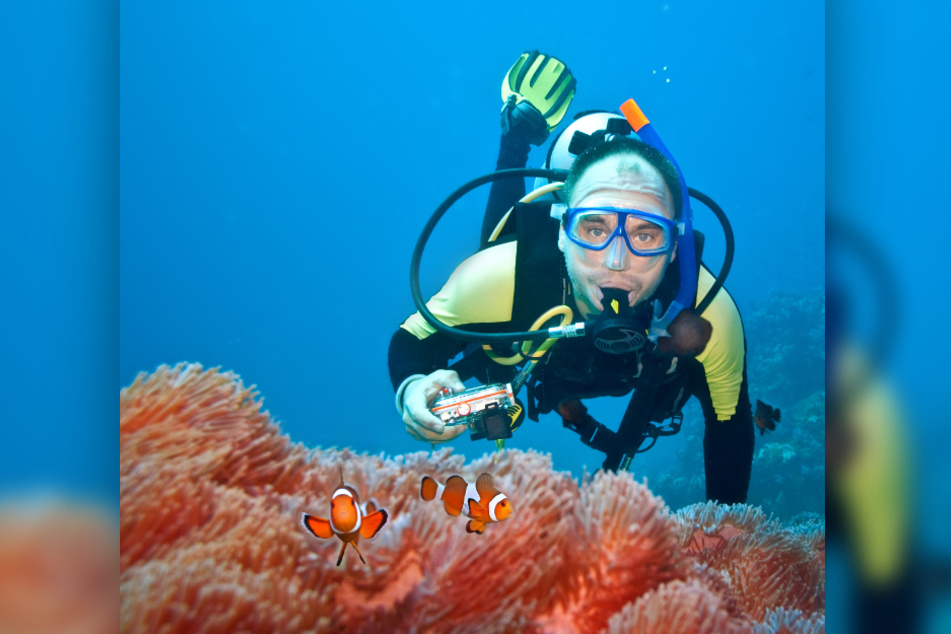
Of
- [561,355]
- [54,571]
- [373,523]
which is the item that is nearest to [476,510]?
[373,523]

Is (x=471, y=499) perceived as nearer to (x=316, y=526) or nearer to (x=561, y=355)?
(x=316, y=526)

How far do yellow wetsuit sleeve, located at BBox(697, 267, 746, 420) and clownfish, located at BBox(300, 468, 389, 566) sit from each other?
159cm

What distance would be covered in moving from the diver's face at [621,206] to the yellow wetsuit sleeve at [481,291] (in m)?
0.30

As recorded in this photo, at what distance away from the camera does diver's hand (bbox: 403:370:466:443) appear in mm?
2047

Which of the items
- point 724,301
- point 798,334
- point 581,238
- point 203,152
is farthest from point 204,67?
point 798,334

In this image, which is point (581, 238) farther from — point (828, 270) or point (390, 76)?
point (390, 76)

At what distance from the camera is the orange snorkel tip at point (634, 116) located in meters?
2.18

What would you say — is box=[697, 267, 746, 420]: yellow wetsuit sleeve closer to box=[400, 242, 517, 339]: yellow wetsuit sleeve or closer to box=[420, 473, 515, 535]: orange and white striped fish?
box=[400, 242, 517, 339]: yellow wetsuit sleeve

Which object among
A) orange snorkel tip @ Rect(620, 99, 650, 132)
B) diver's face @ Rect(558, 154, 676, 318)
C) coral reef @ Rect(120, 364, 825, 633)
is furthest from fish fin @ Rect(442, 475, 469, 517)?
orange snorkel tip @ Rect(620, 99, 650, 132)

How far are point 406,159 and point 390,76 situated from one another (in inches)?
25.1

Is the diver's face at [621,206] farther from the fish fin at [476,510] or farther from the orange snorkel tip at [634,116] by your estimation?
the fish fin at [476,510]

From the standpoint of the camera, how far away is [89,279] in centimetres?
231

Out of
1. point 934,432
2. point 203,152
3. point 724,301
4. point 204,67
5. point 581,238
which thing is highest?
point 204,67

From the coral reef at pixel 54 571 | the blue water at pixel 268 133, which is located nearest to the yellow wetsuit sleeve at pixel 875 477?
the blue water at pixel 268 133
